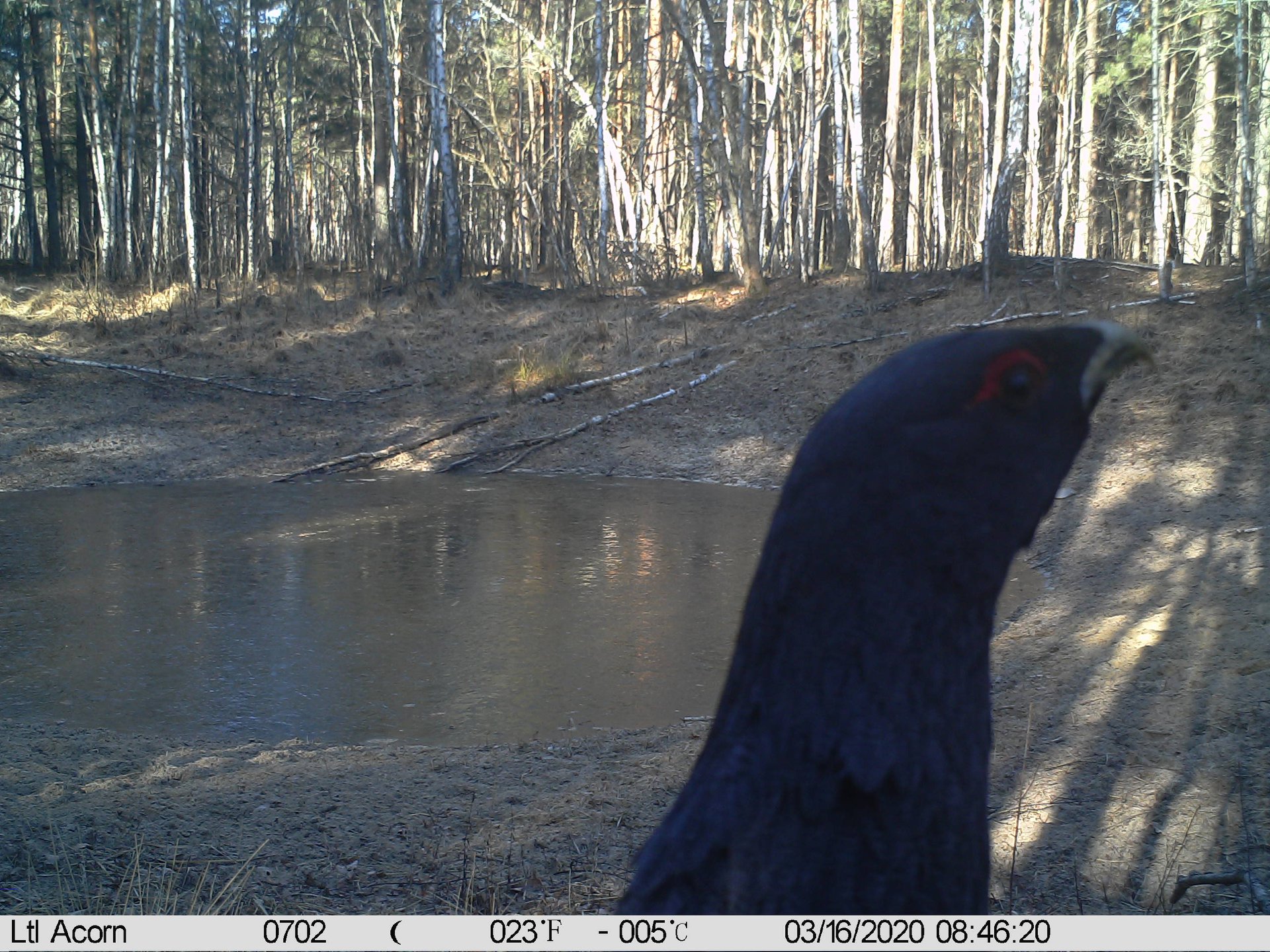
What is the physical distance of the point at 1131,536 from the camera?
7586 millimetres

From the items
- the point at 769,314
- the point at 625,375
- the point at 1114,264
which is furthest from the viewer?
the point at 769,314

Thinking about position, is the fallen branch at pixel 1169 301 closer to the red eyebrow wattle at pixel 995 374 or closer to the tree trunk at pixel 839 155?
the tree trunk at pixel 839 155

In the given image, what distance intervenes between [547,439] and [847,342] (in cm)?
423

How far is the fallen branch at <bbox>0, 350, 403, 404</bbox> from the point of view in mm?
13711

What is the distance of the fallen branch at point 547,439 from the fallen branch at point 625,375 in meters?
0.64

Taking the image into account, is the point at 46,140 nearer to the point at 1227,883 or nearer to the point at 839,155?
the point at 839,155

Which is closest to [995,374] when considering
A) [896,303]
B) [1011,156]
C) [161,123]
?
[896,303]

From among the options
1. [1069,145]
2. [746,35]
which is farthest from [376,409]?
[1069,145]

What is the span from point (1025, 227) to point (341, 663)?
30480 millimetres

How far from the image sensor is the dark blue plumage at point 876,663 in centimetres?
115

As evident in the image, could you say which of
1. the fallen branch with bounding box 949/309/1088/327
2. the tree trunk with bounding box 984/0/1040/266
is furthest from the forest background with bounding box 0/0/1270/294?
the fallen branch with bounding box 949/309/1088/327

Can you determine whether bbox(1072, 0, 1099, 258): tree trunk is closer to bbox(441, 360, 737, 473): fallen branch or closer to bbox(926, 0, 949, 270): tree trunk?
bbox(926, 0, 949, 270): tree trunk

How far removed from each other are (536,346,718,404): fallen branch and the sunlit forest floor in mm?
113

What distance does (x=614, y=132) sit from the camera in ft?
85.9
